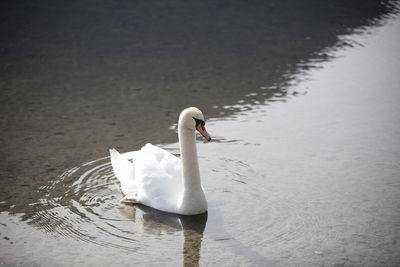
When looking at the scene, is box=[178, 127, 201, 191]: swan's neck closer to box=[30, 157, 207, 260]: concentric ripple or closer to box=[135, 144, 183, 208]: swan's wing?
box=[135, 144, 183, 208]: swan's wing

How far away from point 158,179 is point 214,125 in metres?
2.00

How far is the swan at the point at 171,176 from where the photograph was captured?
5.11 metres

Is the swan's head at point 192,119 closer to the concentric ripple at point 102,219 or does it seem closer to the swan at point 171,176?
the swan at point 171,176

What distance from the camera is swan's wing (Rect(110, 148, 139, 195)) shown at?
5523 mm

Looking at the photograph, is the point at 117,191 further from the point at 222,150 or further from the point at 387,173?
the point at 387,173

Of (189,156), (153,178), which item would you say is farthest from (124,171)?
(189,156)

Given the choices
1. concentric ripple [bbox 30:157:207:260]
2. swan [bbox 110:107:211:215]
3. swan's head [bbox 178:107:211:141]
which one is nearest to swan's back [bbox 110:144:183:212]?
swan [bbox 110:107:211:215]

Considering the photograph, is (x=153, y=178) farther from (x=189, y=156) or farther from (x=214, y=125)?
(x=214, y=125)

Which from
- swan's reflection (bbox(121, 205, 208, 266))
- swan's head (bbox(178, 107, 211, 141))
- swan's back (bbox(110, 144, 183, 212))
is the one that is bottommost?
swan's reflection (bbox(121, 205, 208, 266))

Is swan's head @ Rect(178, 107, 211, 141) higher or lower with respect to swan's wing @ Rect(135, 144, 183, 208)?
higher

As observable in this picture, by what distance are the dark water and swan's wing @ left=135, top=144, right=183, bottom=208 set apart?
14 cm

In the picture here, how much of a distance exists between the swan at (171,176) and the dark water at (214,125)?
13cm

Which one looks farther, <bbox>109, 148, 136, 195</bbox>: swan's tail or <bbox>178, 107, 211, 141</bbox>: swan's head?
<bbox>109, 148, 136, 195</bbox>: swan's tail

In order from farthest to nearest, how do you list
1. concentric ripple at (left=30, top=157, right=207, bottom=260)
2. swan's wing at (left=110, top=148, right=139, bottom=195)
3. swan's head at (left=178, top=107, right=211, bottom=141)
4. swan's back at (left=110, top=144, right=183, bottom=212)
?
swan's wing at (left=110, top=148, right=139, bottom=195), swan's back at (left=110, top=144, right=183, bottom=212), swan's head at (left=178, top=107, right=211, bottom=141), concentric ripple at (left=30, top=157, right=207, bottom=260)
